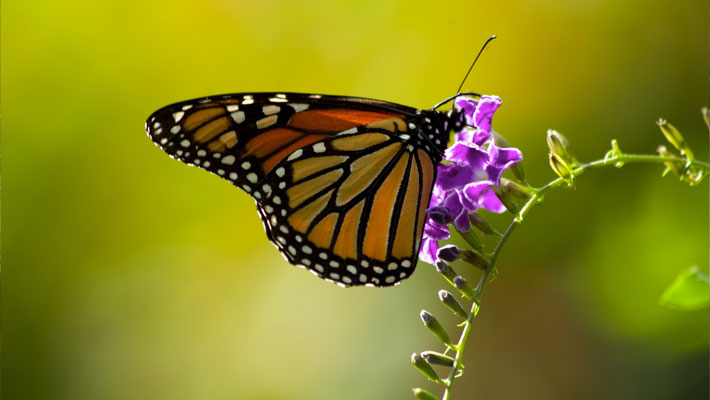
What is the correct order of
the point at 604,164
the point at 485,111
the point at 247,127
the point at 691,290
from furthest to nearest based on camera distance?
1. the point at 247,127
2. the point at 485,111
3. the point at 604,164
4. the point at 691,290

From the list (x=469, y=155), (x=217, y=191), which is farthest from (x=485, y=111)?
(x=217, y=191)

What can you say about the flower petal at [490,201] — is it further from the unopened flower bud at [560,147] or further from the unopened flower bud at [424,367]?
the unopened flower bud at [424,367]

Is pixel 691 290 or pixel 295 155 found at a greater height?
pixel 295 155

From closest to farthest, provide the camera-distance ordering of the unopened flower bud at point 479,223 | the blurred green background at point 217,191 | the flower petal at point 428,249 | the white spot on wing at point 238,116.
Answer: the unopened flower bud at point 479,223, the flower petal at point 428,249, the white spot on wing at point 238,116, the blurred green background at point 217,191

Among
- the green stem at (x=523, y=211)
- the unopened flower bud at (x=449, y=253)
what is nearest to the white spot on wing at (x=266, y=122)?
the unopened flower bud at (x=449, y=253)

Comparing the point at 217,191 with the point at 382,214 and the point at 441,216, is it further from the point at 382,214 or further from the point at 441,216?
the point at 441,216

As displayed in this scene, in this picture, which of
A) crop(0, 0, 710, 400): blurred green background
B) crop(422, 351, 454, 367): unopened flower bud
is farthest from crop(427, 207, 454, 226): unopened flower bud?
crop(0, 0, 710, 400): blurred green background
